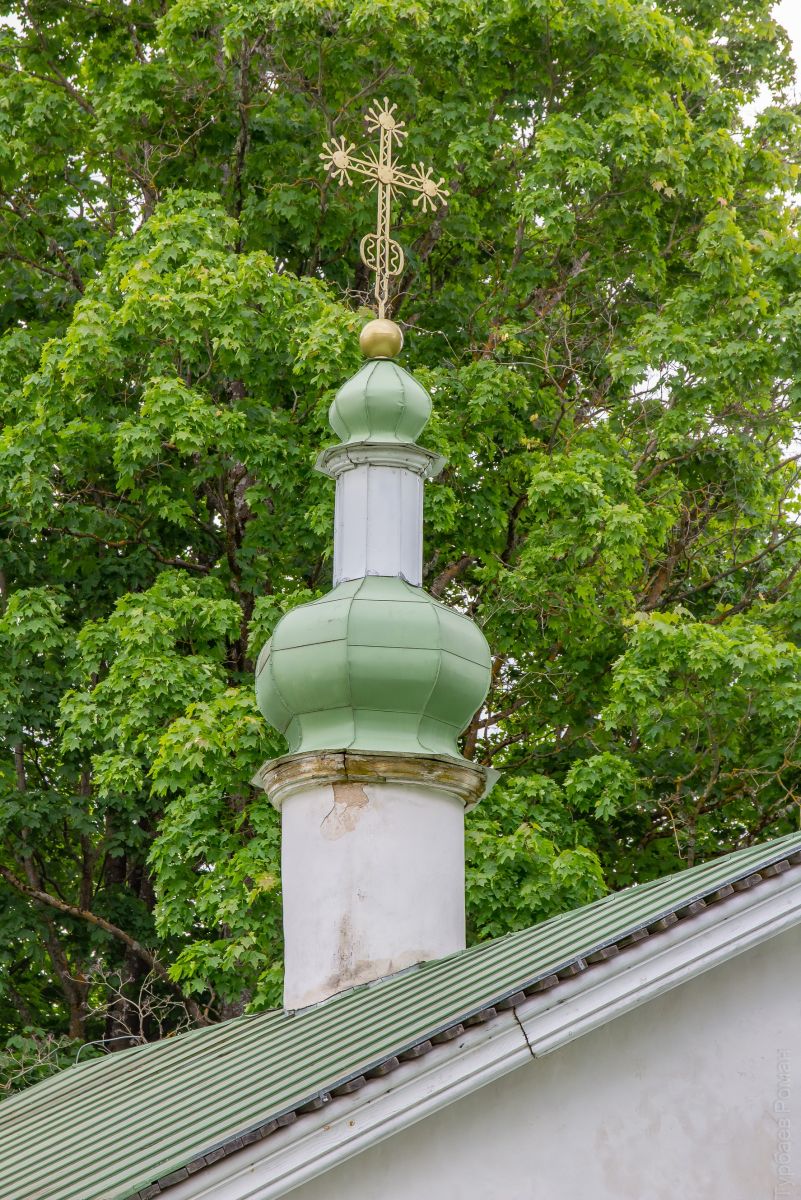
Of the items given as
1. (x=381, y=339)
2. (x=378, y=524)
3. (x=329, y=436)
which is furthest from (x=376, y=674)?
(x=329, y=436)

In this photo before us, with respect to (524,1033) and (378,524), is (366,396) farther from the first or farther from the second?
(524,1033)

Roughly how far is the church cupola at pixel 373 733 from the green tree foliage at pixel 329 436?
10.8 feet

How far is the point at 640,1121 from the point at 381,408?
501 cm

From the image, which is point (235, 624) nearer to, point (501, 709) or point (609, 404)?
point (501, 709)

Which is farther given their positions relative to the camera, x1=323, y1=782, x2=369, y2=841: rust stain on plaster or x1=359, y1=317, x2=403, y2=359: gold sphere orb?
x1=359, y1=317, x2=403, y2=359: gold sphere orb

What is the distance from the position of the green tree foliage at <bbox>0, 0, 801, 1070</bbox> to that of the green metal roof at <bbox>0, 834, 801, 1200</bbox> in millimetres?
4396

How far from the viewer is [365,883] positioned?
365 inches

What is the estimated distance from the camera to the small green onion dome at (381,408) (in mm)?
10664

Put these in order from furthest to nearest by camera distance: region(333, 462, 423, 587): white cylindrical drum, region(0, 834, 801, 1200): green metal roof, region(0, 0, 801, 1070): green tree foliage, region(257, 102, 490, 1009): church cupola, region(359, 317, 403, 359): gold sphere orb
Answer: region(0, 0, 801, 1070): green tree foliage < region(359, 317, 403, 359): gold sphere orb < region(333, 462, 423, 587): white cylindrical drum < region(257, 102, 490, 1009): church cupola < region(0, 834, 801, 1200): green metal roof

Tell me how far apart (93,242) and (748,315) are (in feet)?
18.0

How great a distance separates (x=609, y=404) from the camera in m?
16.9

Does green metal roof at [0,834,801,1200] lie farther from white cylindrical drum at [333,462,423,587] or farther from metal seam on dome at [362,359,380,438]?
metal seam on dome at [362,359,380,438]

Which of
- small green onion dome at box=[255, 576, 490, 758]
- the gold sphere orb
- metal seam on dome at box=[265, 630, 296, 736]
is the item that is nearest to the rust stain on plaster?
small green onion dome at box=[255, 576, 490, 758]

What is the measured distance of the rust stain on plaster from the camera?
938 centimetres
